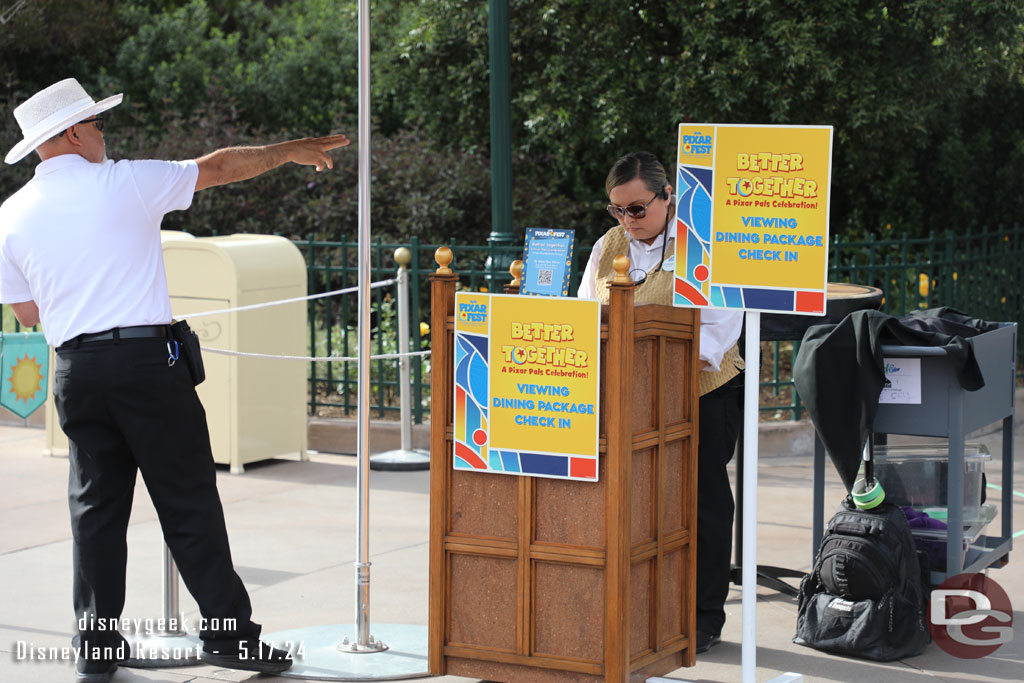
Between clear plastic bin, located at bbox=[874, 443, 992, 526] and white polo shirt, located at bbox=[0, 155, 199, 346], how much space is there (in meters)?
2.96

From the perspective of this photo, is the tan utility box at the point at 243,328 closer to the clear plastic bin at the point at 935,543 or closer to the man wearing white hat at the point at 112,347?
the man wearing white hat at the point at 112,347

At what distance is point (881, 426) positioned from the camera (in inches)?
198

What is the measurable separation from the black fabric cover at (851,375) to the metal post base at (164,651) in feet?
7.96

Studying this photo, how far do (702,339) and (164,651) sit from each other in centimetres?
223

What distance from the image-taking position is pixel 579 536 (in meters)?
4.12

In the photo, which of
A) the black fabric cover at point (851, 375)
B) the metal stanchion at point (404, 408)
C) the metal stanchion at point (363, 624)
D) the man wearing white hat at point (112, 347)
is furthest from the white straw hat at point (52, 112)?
the metal stanchion at point (404, 408)

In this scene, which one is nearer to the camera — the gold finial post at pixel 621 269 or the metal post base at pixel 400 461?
the gold finial post at pixel 621 269

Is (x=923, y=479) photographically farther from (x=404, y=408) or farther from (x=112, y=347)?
(x=404, y=408)

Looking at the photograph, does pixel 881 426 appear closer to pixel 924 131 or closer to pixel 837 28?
pixel 837 28

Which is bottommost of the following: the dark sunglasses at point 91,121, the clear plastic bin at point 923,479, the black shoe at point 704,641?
the black shoe at point 704,641

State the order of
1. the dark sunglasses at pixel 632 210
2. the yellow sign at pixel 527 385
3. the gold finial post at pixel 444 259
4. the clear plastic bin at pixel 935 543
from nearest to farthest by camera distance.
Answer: the yellow sign at pixel 527 385 < the gold finial post at pixel 444 259 < the dark sunglasses at pixel 632 210 < the clear plastic bin at pixel 935 543

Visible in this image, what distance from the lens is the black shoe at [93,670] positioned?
4.52 metres

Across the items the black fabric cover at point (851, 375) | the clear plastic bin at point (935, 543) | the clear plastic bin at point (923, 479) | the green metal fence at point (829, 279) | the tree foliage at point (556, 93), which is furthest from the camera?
the tree foliage at point (556, 93)

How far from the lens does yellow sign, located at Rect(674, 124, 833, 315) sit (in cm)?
391
